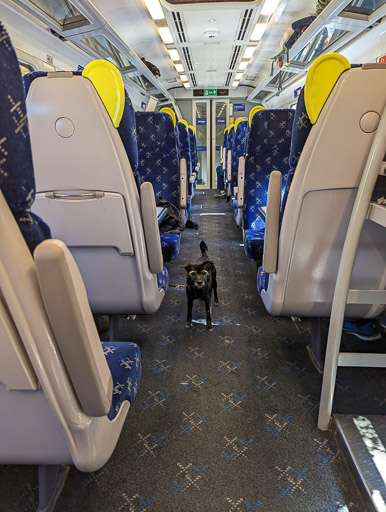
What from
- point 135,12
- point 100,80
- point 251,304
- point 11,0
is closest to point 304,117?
point 100,80

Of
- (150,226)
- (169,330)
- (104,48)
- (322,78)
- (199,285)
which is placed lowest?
(169,330)

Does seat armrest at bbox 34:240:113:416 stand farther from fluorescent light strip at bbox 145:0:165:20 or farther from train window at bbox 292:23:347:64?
train window at bbox 292:23:347:64

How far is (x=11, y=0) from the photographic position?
3299 mm

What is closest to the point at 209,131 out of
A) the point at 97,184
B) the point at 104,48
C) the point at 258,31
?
the point at 258,31

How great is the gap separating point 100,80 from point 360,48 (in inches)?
203

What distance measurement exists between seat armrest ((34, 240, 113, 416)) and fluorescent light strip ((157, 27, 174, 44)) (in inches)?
274

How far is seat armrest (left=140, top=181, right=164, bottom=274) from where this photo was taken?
170 centimetres

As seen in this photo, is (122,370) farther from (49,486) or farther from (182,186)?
(182,186)

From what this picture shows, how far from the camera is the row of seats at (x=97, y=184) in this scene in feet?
4.75

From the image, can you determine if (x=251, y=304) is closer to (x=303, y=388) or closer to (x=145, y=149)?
(x=303, y=388)

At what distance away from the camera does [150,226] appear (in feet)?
Result: 5.82

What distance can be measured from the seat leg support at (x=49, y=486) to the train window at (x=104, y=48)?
18.9 ft

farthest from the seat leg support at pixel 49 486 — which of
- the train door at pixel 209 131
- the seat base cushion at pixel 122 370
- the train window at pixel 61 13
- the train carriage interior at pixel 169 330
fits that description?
the train door at pixel 209 131

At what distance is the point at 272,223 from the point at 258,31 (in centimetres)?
640
